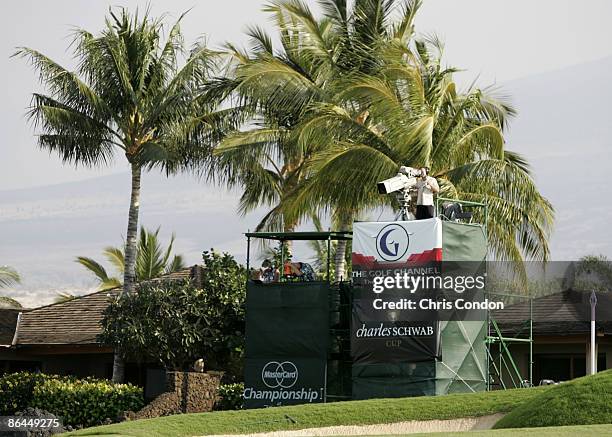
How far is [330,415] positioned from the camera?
2233 cm

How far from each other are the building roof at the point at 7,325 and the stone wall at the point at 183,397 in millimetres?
9466

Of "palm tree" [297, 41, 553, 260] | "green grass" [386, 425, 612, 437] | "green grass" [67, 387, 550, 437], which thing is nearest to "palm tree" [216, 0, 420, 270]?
"palm tree" [297, 41, 553, 260]

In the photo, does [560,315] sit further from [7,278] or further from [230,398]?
[7,278]

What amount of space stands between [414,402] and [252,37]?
17.1 metres

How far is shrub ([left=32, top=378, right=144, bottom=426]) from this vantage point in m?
31.0

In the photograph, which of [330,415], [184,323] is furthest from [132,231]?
[330,415]

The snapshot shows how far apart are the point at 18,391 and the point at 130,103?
8.71m

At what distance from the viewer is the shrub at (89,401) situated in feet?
102

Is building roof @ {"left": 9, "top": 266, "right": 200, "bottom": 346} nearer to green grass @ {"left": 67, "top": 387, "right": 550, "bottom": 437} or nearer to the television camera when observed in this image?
the television camera

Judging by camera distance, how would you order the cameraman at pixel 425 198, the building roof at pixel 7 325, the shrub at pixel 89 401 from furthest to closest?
the building roof at pixel 7 325 < the shrub at pixel 89 401 < the cameraman at pixel 425 198

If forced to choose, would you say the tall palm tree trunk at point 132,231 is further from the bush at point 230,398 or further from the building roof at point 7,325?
the bush at point 230,398

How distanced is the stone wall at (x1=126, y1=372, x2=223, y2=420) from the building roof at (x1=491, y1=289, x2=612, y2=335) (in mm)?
7097

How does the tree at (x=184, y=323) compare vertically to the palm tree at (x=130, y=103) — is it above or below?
below

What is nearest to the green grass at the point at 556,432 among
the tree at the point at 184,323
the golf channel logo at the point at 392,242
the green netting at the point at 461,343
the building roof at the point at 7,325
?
the green netting at the point at 461,343
